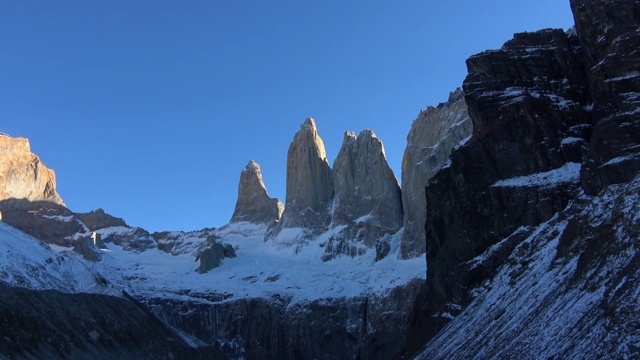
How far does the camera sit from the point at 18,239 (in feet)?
394

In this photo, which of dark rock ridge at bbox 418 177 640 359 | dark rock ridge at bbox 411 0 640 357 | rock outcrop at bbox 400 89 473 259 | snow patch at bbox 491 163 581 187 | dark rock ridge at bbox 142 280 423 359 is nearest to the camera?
dark rock ridge at bbox 418 177 640 359

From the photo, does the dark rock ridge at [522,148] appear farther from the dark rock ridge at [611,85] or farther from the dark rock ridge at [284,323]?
the dark rock ridge at [284,323]

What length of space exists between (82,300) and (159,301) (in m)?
83.7

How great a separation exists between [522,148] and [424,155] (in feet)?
260

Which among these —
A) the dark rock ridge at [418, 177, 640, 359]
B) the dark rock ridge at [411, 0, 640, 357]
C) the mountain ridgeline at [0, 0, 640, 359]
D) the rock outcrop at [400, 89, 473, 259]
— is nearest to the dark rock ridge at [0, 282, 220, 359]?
the mountain ridgeline at [0, 0, 640, 359]

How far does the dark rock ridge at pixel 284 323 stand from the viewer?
579 ft

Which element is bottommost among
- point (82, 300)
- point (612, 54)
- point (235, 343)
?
point (235, 343)

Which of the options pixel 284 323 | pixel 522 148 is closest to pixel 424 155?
pixel 284 323

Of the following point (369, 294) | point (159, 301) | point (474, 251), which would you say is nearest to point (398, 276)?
point (369, 294)

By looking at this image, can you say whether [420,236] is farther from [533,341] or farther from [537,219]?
[533,341]

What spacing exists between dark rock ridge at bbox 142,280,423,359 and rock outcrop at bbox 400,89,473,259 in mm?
20093

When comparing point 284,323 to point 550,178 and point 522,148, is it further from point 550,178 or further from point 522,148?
point 550,178

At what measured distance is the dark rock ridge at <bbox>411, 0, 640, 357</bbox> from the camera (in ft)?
315

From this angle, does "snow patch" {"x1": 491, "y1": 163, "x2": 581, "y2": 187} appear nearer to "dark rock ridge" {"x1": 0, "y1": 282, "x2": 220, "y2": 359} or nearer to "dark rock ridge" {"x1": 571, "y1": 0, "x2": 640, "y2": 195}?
"dark rock ridge" {"x1": 571, "y1": 0, "x2": 640, "y2": 195}
